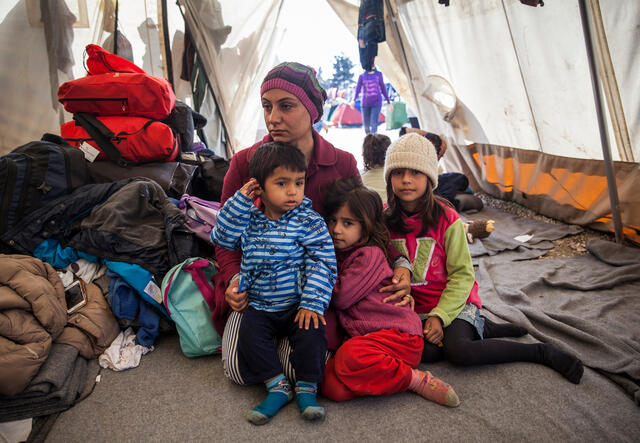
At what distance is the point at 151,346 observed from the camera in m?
1.82

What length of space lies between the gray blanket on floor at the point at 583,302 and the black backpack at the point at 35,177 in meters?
2.59

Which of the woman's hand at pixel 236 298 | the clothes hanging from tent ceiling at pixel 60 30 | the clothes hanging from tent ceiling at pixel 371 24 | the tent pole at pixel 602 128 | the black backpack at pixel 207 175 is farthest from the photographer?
the clothes hanging from tent ceiling at pixel 371 24

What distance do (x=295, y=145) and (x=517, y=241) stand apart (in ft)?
7.30

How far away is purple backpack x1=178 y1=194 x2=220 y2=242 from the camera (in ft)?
6.81

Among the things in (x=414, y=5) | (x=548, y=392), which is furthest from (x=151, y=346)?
(x=414, y=5)

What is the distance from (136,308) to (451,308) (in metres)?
1.60

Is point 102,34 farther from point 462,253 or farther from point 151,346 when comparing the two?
point 462,253

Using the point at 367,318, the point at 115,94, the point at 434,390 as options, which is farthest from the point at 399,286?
the point at 115,94

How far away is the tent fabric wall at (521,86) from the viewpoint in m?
2.48

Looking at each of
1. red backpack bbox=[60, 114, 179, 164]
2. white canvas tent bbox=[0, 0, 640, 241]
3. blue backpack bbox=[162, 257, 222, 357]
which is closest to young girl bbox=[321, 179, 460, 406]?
blue backpack bbox=[162, 257, 222, 357]

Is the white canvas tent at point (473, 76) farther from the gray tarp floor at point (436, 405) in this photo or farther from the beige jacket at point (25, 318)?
the beige jacket at point (25, 318)

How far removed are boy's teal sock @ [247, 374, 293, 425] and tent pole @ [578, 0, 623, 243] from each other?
2.57m

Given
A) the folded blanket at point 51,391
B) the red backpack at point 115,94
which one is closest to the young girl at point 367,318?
the folded blanket at point 51,391

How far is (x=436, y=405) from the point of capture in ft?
4.48
